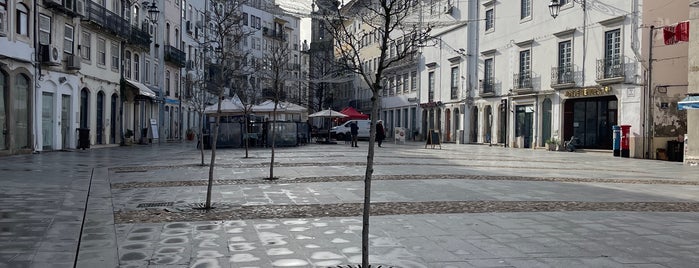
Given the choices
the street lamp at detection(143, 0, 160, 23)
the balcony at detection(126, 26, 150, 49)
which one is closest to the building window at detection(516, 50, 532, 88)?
the street lamp at detection(143, 0, 160, 23)

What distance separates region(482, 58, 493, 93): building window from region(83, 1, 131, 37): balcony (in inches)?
917

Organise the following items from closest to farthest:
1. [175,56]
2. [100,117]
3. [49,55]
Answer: [49,55] → [100,117] → [175,56]

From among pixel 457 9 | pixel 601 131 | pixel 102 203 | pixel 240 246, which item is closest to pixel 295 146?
pixel 601 131

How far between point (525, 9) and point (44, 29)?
26.6m

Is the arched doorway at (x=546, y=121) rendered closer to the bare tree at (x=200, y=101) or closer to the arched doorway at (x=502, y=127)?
the arched doorway at (x=502, y=127)

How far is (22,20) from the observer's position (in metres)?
22.0

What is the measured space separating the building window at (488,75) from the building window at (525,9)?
4.74 metres

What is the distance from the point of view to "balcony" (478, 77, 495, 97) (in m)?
40.6

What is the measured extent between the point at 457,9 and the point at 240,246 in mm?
41607

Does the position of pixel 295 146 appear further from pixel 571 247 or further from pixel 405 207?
pixel 571 247

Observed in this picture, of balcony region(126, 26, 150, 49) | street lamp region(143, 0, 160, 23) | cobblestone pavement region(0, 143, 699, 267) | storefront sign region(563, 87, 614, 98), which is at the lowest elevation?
cobblestone pavement region(0, 143, 699, 267)

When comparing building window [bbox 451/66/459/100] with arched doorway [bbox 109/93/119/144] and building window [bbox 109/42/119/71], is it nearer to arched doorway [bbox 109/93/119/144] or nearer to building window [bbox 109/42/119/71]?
building window [bbox 109/42/119/71]

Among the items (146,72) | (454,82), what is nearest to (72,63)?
(146,72)

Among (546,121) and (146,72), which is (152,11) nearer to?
(146,72)
